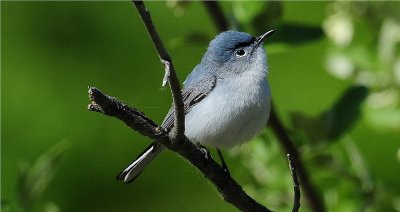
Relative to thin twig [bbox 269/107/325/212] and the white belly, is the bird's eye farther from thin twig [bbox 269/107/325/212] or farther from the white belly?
thin twig [bbox 269/107/325/212]

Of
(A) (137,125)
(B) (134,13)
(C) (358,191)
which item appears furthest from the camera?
(B) (134,13)

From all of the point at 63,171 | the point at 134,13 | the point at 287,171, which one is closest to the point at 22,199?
the point at 63,171

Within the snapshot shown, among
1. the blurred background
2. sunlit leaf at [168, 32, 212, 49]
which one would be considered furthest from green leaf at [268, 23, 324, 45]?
sunlit leaf at [168, 32, 212, 49]

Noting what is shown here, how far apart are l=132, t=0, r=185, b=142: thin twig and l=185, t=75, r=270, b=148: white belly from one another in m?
0.62

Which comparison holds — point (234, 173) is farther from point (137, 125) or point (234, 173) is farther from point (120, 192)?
point (137, 125)

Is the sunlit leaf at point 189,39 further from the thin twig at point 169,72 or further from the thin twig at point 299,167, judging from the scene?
the thin twig at point 169,72

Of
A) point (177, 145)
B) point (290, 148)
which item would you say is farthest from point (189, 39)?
point (177, 145)

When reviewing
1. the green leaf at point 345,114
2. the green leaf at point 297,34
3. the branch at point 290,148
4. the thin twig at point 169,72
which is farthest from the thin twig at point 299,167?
the thin twig at point 169,72

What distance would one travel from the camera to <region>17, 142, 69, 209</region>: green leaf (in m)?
2.17

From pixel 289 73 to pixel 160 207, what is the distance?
62cm

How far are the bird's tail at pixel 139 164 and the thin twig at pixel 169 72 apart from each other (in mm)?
644

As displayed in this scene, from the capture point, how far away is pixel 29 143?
2.75 metres

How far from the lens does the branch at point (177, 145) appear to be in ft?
5.09

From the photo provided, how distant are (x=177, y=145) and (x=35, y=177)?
616 mm
